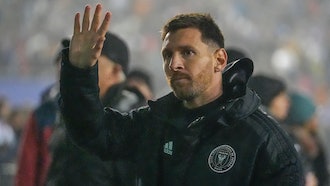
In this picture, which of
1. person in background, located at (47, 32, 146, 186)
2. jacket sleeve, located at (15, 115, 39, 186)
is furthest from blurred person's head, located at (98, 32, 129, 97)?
jacket sleeve, located at (15, 115, 39, 186)

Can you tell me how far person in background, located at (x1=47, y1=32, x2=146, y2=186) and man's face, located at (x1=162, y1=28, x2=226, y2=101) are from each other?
396mm

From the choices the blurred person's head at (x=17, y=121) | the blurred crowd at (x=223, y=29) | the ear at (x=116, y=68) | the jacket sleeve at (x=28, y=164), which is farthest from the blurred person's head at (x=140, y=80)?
the blurred crowd at (x=223, y=29)

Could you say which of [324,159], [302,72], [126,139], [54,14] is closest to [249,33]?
[302,72]

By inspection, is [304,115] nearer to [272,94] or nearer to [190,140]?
[272,94]

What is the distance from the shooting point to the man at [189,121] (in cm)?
319

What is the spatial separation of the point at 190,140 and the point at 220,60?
11.0 inches

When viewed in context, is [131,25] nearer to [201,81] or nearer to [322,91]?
[322,91]

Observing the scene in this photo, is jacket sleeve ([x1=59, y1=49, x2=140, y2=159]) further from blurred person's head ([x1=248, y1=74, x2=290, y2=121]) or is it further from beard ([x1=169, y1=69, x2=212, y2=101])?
blurred person's head ([x1=248, y1=74, x2=290, y2=121])

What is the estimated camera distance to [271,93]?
597 cm

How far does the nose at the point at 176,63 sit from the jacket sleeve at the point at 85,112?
0.23 meters

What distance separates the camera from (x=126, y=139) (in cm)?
340

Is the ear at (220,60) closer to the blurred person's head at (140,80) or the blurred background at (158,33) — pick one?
the blurred person's head at (140,80)

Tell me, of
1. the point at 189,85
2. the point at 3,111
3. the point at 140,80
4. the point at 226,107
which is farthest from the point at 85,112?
the point at 3,111

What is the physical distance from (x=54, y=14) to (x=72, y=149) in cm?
1227
